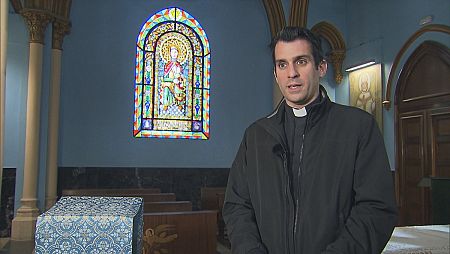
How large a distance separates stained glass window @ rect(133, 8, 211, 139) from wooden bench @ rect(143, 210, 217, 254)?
15.2ft

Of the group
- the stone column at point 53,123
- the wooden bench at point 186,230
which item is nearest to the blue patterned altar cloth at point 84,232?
the wooden bench at point 186,230

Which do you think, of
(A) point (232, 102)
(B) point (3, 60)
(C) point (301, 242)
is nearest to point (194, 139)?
(A) point (232, 102)

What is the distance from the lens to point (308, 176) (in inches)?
54.1

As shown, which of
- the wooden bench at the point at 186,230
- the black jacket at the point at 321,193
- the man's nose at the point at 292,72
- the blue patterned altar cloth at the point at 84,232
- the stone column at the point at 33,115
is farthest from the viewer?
the stone column at the point at 33,115

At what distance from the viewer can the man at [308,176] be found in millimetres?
1301

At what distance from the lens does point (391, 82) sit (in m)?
8.00

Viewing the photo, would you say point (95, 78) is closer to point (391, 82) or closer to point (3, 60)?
point (391, 82)

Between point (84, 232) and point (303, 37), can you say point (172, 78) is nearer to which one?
point (303, 37)

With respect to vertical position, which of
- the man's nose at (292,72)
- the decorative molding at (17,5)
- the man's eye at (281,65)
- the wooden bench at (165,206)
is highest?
the decorative molding at (17,5)

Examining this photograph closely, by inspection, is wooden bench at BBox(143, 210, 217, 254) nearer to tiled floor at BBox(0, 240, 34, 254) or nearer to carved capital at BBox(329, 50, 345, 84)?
tiled floor at BBox(0, 240, 34, 254)

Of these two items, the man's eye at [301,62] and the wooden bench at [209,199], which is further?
the wooden bench at [209,199]

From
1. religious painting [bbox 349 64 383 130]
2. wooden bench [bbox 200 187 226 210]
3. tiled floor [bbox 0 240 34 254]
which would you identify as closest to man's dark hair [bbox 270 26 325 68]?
tiled floor [bbox 0 240 34 254]

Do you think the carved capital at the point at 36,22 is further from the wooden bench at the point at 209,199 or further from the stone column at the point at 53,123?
the wooden bench at the point at 209,199

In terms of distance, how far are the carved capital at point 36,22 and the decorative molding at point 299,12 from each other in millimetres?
4827
